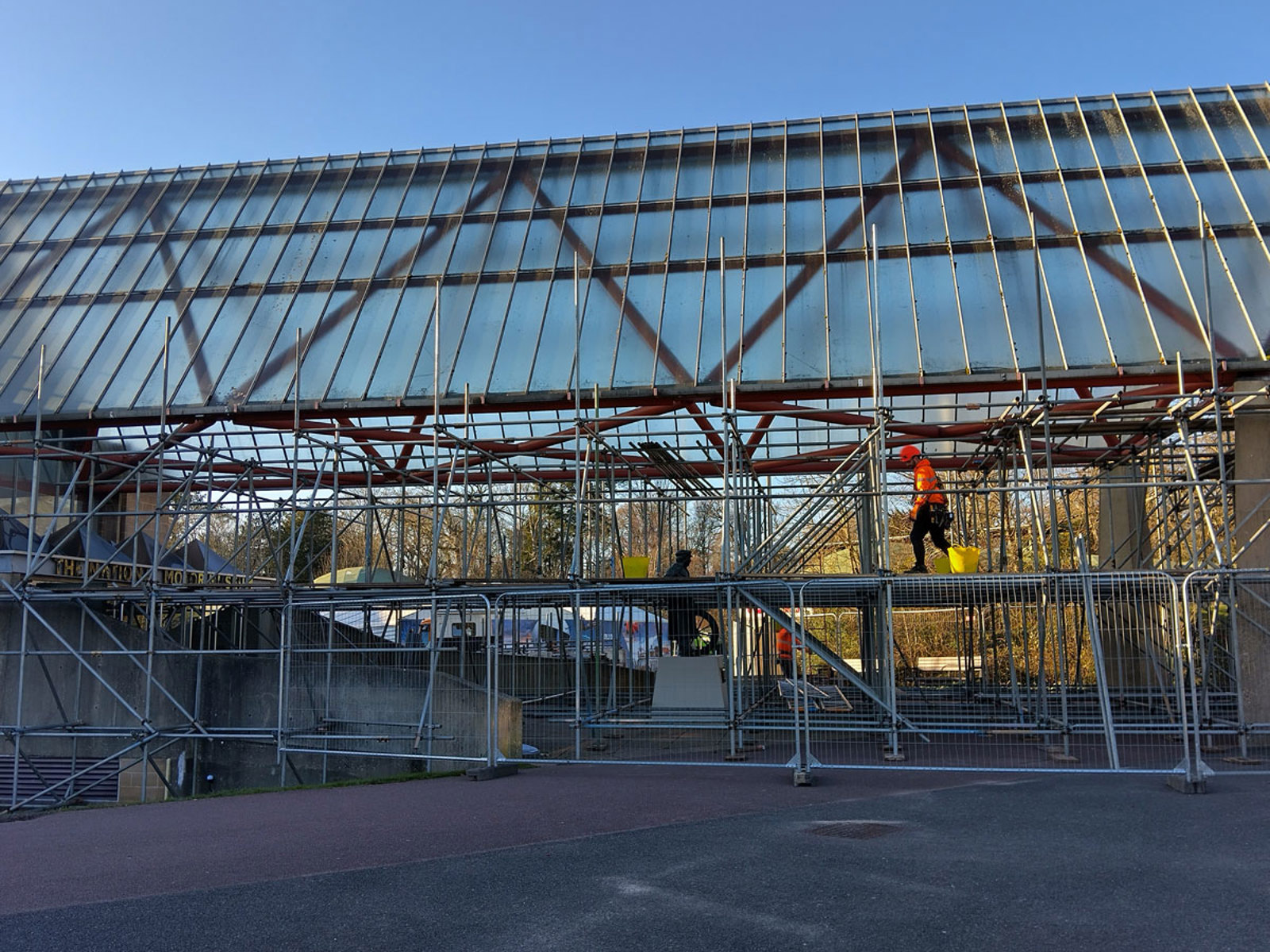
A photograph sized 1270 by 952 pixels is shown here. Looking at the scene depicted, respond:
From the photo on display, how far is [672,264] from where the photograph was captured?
60.8 feet

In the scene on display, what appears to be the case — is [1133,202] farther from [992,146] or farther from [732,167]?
[732,167]

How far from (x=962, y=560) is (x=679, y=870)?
7.31 metres

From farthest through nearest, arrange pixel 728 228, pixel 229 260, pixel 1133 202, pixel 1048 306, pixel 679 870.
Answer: pixel 229 260, pixel 728 228, pixel 1133 202, pixel 1048 306, pixel 679 870

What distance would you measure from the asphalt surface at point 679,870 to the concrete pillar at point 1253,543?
3.01 m

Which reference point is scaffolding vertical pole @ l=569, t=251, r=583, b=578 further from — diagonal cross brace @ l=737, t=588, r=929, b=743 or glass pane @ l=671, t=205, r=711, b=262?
diagonal cross brace @ l=737, t=588, r=929, b=743

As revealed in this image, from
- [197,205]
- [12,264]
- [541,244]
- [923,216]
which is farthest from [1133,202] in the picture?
[12,264]

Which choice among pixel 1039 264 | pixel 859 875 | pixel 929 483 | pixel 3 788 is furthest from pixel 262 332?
pixel 859 875

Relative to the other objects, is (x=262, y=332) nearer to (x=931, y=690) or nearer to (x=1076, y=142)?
(x=931, y=690)

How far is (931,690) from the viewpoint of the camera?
704 inches

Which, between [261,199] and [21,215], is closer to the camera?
[261,199]

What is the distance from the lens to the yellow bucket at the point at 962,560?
43.0 feet

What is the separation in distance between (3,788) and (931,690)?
47.8 feet

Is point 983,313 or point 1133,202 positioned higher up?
point 1133,202

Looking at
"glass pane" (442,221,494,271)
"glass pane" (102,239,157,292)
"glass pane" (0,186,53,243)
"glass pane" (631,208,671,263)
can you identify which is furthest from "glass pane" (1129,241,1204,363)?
"glass pane" (0,186,53,243)
